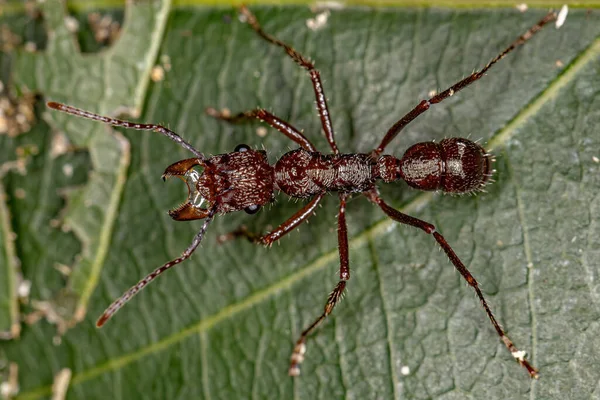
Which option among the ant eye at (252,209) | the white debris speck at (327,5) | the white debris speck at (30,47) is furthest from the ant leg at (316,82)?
the white debris speck at (30,47)

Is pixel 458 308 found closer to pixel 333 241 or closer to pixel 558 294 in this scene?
pixel 558 294

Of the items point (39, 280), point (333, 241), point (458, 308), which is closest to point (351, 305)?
point (333, 241)

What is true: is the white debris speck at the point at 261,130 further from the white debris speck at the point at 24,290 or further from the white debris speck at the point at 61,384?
the white debris speck at the point at 61,384

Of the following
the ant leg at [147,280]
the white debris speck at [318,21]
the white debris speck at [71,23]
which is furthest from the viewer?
the white debris speck at [71,23]

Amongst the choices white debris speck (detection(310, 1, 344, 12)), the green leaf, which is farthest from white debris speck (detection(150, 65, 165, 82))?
white debris speck (detection(310, 1, 344, 12))

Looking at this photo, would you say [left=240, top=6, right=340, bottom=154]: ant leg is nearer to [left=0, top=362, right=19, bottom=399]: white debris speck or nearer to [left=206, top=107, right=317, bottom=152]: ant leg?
[left=206, top=107, right=317, bottom=152]: ant leg

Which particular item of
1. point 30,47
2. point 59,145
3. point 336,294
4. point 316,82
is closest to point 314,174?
point 316,82

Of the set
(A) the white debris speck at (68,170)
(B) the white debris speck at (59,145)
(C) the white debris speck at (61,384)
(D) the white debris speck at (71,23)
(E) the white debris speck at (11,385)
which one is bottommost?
(E) the white debris speck at (11,385)

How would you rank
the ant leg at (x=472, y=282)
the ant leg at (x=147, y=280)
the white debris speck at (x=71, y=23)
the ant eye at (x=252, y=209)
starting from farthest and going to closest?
the white debris speck at (x=71, y=23) → the ant eye at (x=252, y=209) → the ant leg at (x=472, y=282) → the ant leg at (x=147, y=280)

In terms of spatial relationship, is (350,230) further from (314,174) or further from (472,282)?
(472,282)
